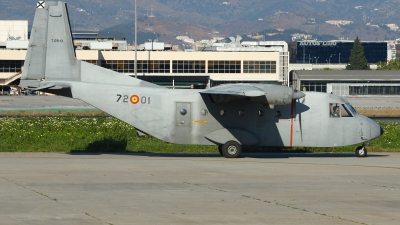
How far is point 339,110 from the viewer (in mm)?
28922

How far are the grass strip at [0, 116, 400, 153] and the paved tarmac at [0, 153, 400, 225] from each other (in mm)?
3115

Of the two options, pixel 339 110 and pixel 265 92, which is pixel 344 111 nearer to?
pixel 339 110

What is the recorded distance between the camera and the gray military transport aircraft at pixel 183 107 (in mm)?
27547

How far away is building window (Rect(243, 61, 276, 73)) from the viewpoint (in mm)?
113250

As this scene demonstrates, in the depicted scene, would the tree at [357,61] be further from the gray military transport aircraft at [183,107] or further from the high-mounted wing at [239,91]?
the high-mounted wing at [239,91]

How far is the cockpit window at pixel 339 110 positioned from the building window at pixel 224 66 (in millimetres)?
84186

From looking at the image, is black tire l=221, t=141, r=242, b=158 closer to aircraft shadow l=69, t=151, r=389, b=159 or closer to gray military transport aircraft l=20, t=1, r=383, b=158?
gray military transport aircraft l=20, t=1, r=383, b=158

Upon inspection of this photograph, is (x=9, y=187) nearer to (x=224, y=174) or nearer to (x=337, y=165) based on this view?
(x=224, y=174)

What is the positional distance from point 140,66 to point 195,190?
304 ft

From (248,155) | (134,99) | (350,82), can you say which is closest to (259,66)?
(350,82)

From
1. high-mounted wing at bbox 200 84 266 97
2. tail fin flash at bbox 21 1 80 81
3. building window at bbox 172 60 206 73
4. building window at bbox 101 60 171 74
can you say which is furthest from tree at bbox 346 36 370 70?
tail fin flash at bbox 21 1 80 81

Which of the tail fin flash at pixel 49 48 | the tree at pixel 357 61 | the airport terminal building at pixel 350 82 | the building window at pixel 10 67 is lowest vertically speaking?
the tail fin flash at pixel 49 48

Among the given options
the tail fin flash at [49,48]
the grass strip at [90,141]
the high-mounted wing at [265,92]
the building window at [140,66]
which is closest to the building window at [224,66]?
the building window at [140,66]

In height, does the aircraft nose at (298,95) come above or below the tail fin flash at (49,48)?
below
